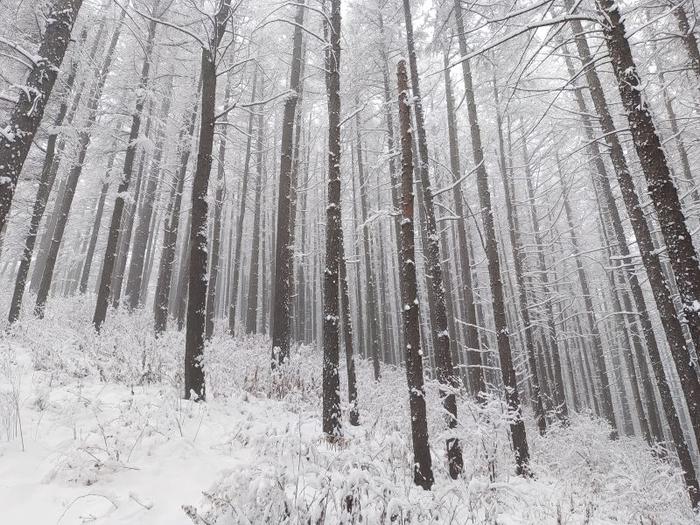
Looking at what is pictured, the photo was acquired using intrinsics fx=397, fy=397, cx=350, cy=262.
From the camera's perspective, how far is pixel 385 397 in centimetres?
1148

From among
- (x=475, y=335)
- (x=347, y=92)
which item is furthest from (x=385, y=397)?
(x=347, y=92)

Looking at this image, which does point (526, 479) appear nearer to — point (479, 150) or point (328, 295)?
point (328, 295)

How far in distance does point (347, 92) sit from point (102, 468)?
12.0 m

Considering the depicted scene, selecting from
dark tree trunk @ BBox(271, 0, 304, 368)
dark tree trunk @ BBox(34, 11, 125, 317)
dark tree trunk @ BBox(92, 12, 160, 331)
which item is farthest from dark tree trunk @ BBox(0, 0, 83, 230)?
dark tree trunk @ BBox(34, 11, 125, 317)

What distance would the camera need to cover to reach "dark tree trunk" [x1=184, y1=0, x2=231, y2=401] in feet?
22.3

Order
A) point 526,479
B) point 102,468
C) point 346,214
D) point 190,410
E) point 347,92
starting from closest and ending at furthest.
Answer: point 102,468 < point 190,410 < point 526,479 < point 347,92 < point 346,214

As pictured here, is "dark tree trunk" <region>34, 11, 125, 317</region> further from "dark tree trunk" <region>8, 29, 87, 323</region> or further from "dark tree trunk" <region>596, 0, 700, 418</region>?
"dark tree trunk" <region>596, 0, 700, 418</region>

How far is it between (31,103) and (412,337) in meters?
7.15

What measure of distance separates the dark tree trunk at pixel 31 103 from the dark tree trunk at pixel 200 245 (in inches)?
92.2

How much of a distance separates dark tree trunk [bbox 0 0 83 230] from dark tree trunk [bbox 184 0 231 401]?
2.34 meters

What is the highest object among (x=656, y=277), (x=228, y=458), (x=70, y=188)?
(x=70, y=188)

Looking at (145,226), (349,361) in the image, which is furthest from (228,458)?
(145,226)

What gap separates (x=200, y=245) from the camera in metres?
7.15

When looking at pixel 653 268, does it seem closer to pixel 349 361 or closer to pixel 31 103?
pixel 349 361
